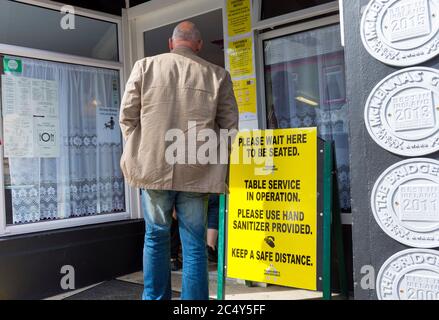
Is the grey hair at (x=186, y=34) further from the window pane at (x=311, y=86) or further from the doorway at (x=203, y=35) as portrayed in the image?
the doorway at (x=203, y=35)

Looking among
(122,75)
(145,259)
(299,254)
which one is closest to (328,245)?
Result: (299,254)

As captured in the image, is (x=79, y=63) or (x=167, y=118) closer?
(x=167, y=118)

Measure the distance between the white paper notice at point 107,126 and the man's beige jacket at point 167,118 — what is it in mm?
1969

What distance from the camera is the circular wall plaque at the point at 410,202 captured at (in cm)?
146

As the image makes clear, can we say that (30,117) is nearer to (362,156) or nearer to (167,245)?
(167,245)

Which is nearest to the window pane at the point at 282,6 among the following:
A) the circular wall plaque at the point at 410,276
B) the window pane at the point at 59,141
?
the window pane at the point at 59,141

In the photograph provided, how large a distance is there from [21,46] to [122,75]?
1.04 m

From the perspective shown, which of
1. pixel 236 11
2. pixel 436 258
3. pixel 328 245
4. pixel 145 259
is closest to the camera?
pixel 436 258

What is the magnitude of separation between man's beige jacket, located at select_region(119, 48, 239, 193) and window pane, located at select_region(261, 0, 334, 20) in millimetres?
1473

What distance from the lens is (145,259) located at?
2387 mm

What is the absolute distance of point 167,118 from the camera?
2.30m

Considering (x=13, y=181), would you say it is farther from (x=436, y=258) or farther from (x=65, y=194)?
(x=436, y=258)

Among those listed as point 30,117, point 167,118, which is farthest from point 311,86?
point 30,117

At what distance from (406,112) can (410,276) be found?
59 cm
